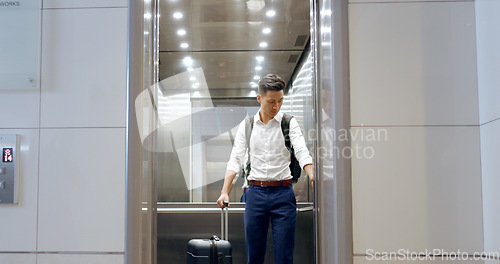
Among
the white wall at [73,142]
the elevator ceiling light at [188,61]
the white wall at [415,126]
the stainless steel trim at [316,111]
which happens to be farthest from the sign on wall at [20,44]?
the elevator ceiling light at [188,61]

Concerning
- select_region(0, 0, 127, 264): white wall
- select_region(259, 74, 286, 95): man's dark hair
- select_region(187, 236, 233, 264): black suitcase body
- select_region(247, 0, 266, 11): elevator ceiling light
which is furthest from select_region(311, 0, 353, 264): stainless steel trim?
select_region(247, 0, 266, 11): elevator ceiling light

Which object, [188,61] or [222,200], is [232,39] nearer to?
[188,61]

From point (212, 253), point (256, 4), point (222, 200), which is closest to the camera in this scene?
point (212, 253)

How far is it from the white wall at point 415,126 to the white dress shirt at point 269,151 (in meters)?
1.06

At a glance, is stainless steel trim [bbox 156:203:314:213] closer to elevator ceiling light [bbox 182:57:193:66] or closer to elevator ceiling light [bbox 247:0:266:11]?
elevator ceiling light [bbox 182:57:193:66]

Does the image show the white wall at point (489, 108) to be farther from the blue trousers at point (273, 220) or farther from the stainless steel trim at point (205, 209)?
the stainless steel trim at point (205, 209)

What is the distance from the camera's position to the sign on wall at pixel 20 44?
65.0 inches

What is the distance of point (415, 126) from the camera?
5.16ft

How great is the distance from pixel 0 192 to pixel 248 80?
3251 millimetres

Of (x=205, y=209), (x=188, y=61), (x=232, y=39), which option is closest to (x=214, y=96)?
(x=188, y=61)

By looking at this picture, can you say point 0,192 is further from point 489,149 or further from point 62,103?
point 489,149

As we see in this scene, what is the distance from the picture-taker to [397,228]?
5.10ft

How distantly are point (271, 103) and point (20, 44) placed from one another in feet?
5.14

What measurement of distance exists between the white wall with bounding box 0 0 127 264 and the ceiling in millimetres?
2412
